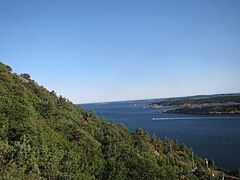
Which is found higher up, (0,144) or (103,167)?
(0,144)

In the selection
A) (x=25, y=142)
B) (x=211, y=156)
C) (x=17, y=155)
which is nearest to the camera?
(x=17, y=155)

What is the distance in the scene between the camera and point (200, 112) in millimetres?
199000

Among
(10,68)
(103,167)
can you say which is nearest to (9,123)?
(103,167)

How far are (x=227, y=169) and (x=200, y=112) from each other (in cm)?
14199

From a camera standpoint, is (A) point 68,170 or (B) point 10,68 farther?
(B) point 10,68

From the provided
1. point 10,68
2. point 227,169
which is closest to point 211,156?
point 227,169

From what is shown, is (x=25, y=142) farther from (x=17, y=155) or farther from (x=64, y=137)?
(x=64, y=137)

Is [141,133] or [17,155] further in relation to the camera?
[141,133]

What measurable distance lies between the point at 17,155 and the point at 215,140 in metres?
74.0

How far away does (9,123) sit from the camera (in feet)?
99.1

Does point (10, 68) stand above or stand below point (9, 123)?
above

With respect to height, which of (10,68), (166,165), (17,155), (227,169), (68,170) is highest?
(10,68)

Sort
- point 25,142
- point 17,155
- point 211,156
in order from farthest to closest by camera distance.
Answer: point 211,156, point 25,142, point 17,155

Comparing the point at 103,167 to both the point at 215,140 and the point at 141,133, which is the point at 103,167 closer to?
the point at 141,133
